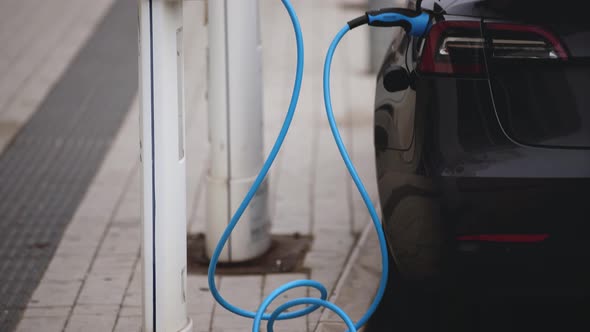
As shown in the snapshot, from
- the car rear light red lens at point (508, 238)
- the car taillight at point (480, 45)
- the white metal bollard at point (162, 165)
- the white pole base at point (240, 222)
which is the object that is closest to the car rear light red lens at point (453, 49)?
the car taillight at point (480, 45)

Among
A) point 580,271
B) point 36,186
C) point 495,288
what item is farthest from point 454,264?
point 36,186

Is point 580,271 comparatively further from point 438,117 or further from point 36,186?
point 36,186

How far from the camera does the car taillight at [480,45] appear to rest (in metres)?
3.55

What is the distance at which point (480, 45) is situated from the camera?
3602 millimetres

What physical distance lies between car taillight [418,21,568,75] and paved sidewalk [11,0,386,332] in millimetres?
1297

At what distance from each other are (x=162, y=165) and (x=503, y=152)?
117 centimetres

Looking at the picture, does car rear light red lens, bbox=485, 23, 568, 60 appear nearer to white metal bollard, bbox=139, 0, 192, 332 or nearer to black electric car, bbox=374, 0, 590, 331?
black electric car, bbox=374, 0, 590, 331

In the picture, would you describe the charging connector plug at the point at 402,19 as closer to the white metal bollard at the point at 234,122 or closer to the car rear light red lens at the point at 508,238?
the car rear light red lens at the point at 508,238

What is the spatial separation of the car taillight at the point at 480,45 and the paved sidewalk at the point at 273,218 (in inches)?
51.1

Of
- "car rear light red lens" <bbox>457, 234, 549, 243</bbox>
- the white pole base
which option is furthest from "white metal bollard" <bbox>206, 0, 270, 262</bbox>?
"car rear light red lens" <bbox>457, 234, 549, 243</bbox>

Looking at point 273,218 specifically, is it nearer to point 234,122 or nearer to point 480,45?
point 234,122

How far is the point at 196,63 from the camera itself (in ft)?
30.1

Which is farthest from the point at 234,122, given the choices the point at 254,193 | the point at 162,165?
the point at 162,165

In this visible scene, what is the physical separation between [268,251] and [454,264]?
6.26ft
